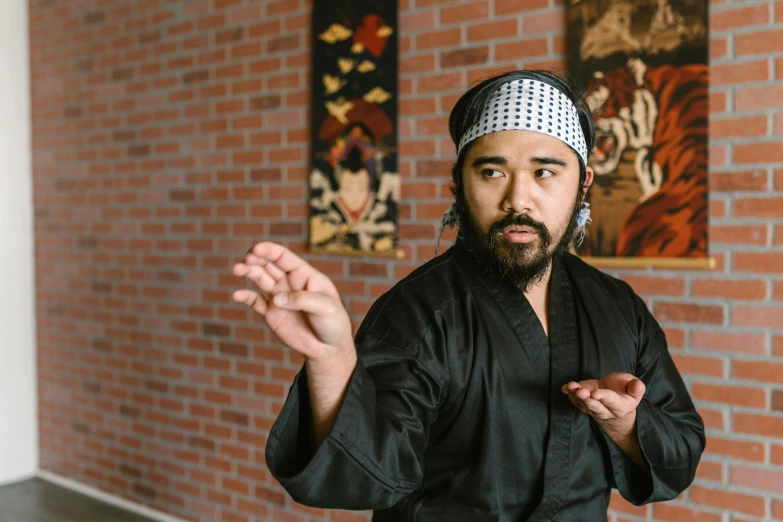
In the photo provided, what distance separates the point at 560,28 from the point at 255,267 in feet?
5.52

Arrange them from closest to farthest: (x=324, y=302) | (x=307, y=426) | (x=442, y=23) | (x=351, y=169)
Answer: (x=324, y=302)
(x=307, y=426)
(x=442, y=23)
(x=351, y=169)

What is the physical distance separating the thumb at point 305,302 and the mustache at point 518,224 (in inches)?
19.6

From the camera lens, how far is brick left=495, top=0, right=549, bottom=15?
7.66 ft

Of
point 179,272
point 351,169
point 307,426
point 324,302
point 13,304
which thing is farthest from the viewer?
point 13,304

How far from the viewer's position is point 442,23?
2555mm

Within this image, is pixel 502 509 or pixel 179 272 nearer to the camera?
pixel 502 509

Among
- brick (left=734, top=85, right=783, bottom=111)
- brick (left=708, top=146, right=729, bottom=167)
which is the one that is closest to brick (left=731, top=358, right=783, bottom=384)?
brick (left=708, top=146, right=729, bottom=167)

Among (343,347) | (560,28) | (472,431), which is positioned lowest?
(472,431)

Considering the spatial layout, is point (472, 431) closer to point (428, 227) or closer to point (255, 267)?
point (255, 267)

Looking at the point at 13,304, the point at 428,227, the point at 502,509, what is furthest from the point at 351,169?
the point at 13,304

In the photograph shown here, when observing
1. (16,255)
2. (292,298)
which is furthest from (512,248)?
(16,255)

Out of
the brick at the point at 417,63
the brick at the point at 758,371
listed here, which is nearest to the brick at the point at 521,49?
the brick at the point at 417,63

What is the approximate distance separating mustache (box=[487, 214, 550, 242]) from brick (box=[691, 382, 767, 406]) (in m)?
1.03

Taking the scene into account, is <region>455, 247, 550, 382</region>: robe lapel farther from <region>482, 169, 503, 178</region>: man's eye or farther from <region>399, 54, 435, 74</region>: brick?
<region>399, 54, 435, 74</region>: brick
